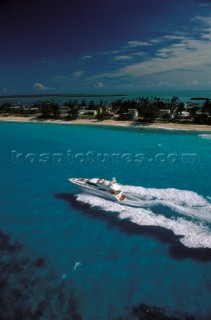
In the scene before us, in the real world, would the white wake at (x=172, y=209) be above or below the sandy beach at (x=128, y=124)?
below

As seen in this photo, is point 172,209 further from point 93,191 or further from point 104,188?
point 93,191

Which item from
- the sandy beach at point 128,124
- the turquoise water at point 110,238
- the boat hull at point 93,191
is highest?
the sandy beach at point 128,124

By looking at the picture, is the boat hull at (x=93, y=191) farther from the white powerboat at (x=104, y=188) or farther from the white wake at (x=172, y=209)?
the white wake at (x=172, y=209)

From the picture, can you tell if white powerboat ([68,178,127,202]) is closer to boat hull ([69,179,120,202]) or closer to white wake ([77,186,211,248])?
boat hull ([69,179,120,202])

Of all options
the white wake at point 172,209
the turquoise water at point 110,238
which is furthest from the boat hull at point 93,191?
the turquoise water at point 110,238

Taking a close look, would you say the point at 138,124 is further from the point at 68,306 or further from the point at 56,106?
the point at 68,306

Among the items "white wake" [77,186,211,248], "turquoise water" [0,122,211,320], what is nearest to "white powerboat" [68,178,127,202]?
"white wake" [77,186,211,248]

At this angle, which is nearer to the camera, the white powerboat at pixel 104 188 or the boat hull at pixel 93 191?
the white powerboat at pixel 104 188

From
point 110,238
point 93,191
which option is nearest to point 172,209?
point 110,238
